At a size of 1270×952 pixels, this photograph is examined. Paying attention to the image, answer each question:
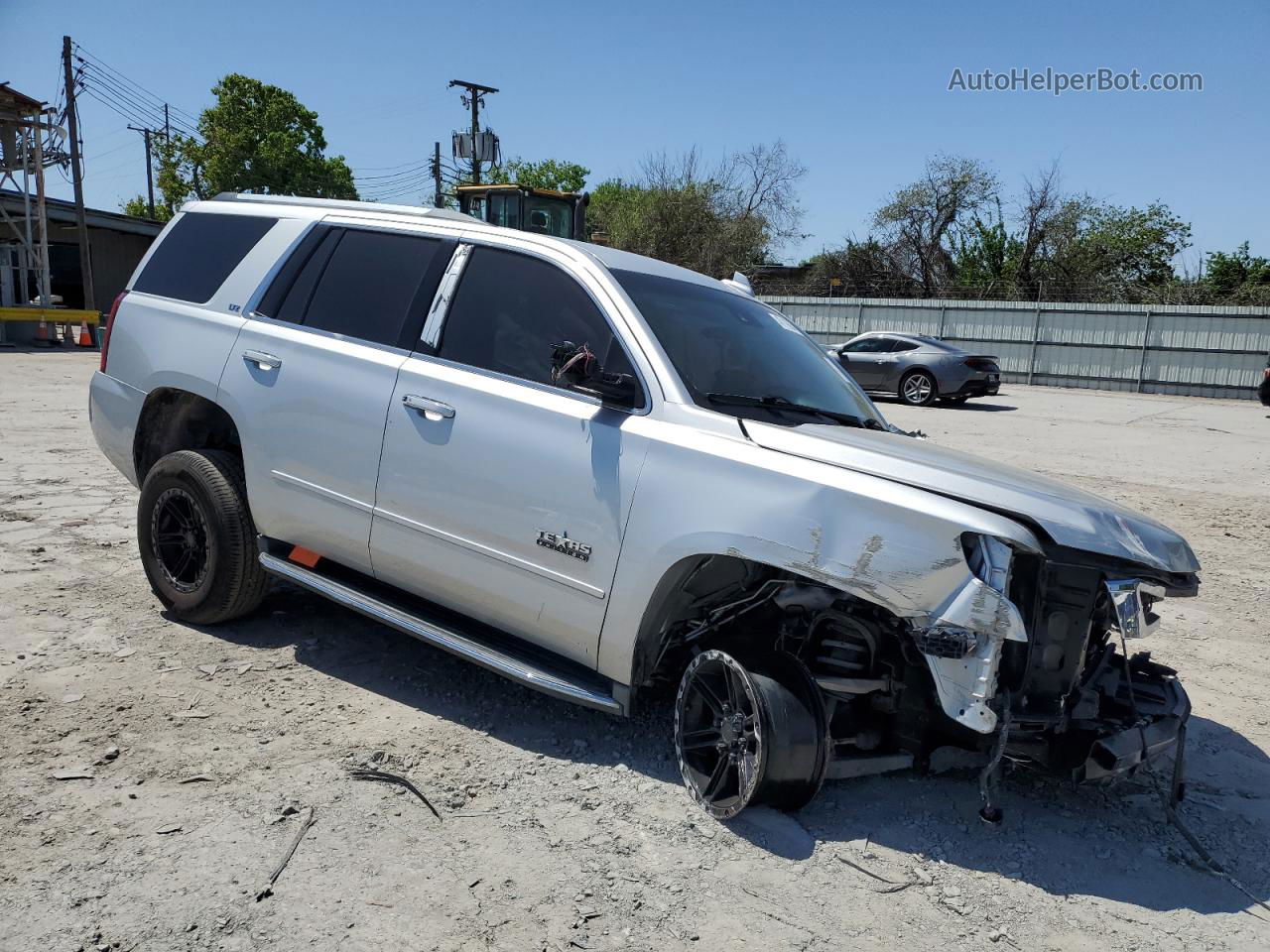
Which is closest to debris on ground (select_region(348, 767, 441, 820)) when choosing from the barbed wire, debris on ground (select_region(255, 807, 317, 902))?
debris on ground (select_region(255, 807, 317, 902))

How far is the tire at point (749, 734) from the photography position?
10.0 feet

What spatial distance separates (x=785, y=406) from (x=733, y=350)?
0.38m

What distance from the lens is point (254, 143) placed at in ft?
177

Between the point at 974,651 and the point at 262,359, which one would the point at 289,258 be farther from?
the point at 974,651

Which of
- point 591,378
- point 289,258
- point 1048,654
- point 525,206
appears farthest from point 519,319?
point 525,206

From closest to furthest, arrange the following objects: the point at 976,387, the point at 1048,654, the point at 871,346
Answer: the point at 1048,654, the point at 976,387, the point at 871,346

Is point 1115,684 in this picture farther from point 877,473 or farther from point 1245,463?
point 1245,463

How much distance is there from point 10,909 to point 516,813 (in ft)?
4.60

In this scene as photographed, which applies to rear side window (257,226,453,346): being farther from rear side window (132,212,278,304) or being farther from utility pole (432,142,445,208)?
utility pole (432,142,445,208)

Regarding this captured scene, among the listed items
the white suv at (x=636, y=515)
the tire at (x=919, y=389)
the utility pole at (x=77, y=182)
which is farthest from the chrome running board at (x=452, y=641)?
the utility pole at (x=77, y=182)

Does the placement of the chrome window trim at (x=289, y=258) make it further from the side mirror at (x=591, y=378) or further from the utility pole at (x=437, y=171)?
→ the utility pole at (x=437, y=171)

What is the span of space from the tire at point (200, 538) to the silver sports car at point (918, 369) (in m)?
15.6

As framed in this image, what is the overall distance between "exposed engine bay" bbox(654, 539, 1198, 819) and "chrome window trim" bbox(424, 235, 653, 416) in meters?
0.68

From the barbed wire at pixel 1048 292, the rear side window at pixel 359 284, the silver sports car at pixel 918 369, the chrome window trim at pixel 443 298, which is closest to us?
the chrome window trim at pixel 443 298
